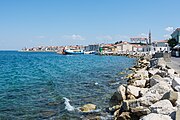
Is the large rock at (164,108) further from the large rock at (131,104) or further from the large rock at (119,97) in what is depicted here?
the large rock at (119,97)

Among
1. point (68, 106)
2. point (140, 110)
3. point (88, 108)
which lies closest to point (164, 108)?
point (140, 110)

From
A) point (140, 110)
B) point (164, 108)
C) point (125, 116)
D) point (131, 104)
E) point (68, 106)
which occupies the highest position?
point (164, 108)

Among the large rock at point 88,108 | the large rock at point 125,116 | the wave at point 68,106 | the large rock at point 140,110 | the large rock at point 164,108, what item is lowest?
the wave at point 68,106

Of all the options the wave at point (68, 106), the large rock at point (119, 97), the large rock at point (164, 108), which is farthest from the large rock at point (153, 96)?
the wave at point (68, 106)

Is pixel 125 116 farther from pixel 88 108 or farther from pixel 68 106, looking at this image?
pixel 68 106

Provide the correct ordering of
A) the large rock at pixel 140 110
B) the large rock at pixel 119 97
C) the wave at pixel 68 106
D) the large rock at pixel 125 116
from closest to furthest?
the large rock at pixel 140 110 → the large rock at pixel 125 116 → the wave at pixel 68 106 → the large rock at pixel 119 97

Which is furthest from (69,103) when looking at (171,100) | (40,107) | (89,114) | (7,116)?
(171,100)

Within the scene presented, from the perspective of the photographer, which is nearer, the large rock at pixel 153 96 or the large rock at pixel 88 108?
the large rock at pixel 153 96

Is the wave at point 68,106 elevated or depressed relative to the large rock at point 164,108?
depressed

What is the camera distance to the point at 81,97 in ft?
53.6

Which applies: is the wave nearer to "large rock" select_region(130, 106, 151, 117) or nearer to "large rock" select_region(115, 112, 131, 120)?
"large rock" select_region(115, 112, 131, 120)

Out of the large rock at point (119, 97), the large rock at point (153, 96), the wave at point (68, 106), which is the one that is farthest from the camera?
the large rock at point (119, 97)

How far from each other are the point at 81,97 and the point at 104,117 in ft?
16.1

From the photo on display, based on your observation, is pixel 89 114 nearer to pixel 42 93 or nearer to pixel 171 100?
pixel 171 100
